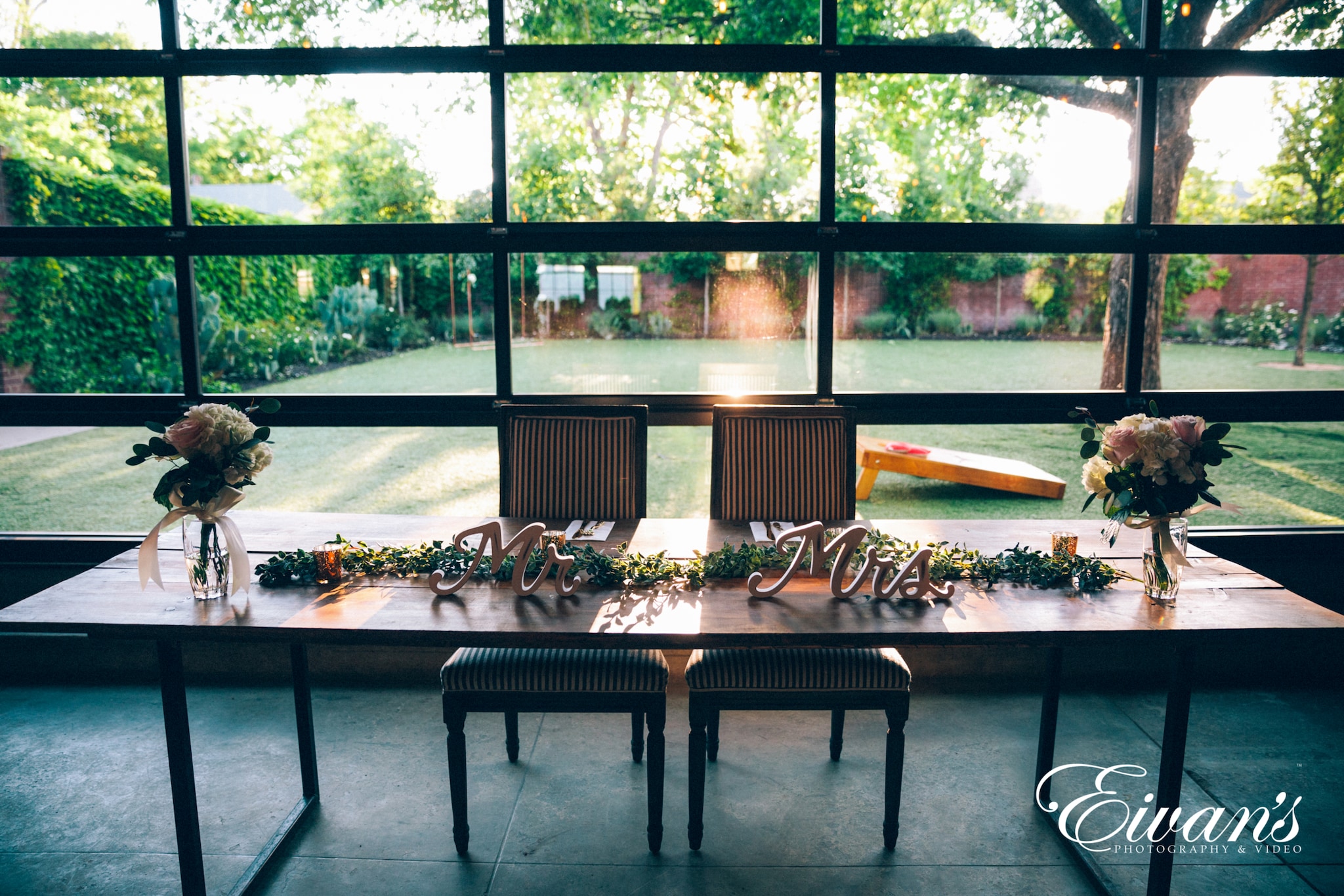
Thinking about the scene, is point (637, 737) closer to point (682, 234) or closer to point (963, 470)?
point (682, 234)

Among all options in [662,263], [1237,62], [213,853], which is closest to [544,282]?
[662,263]

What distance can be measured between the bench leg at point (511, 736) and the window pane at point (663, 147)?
5.96ft

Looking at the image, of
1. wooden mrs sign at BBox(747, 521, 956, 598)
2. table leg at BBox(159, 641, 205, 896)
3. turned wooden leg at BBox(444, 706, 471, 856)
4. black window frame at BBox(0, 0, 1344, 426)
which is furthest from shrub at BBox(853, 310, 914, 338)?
table leg at BBox(159, 641, 205, 896)

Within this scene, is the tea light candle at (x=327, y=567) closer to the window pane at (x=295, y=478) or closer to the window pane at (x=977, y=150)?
the window pane at (x=295, y=478)

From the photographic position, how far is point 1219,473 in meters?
5.11

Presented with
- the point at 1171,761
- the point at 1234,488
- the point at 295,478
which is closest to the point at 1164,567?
the point at 1171,761

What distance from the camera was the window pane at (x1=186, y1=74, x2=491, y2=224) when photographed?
3148mm

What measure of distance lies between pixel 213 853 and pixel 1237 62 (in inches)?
166

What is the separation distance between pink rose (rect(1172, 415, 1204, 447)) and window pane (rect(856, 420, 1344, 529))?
250 centimetres

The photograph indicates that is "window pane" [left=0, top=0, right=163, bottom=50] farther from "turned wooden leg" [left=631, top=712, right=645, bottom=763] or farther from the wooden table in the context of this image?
"turned wooden leg" [left=631, top=712, right=645, bottom=763]

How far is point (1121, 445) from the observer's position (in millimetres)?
1843

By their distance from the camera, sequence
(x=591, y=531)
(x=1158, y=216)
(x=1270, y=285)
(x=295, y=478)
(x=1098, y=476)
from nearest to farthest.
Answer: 1. (x=1098, y=476)
2. (x=591, y=531)
3. (x=1158, y=216)
4. (x=1270, y=285)
5. (x=295, y=478)

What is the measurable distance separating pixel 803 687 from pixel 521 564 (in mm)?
806

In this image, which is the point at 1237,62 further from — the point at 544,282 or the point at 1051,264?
the point at 544,282
